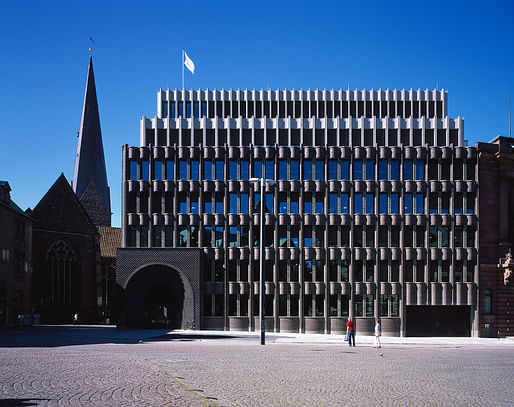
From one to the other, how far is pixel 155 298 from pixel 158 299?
29cm

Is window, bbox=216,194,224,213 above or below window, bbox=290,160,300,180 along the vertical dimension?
below

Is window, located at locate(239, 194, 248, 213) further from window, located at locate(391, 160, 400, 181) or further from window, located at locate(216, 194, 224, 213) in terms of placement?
window, located at locate(391, 160, 400, 181)

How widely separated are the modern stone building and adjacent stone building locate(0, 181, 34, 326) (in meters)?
12.9

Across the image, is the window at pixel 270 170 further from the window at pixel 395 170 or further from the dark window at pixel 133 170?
the dark window at pixel 133 170

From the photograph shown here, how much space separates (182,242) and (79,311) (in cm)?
2570

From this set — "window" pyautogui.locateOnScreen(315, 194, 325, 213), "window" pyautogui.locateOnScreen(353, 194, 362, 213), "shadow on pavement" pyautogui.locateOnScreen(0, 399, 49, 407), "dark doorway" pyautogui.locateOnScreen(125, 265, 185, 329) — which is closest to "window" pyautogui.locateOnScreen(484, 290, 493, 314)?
"window" pyautogui.locateOnScreen(353, 194, 362, 213)

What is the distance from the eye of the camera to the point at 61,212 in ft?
250

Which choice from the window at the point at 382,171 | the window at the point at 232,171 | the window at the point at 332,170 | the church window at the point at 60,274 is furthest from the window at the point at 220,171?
the church window at the point at 60,274

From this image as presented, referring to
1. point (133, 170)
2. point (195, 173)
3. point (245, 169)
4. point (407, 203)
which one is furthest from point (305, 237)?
point (133, 170)

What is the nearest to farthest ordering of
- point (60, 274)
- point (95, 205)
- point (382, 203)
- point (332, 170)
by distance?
point (382, 203) → point (332, 170) → point (60, 274) → point (95, 205)

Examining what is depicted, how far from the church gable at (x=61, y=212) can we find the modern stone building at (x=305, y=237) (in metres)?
22.9

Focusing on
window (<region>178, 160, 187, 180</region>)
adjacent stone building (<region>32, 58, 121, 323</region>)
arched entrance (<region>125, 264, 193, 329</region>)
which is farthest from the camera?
adjacent stone building (<region>32, 58, 121, 323</region>)

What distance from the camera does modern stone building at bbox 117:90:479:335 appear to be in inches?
2169

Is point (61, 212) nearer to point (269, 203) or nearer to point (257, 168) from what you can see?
point (257, 168)
